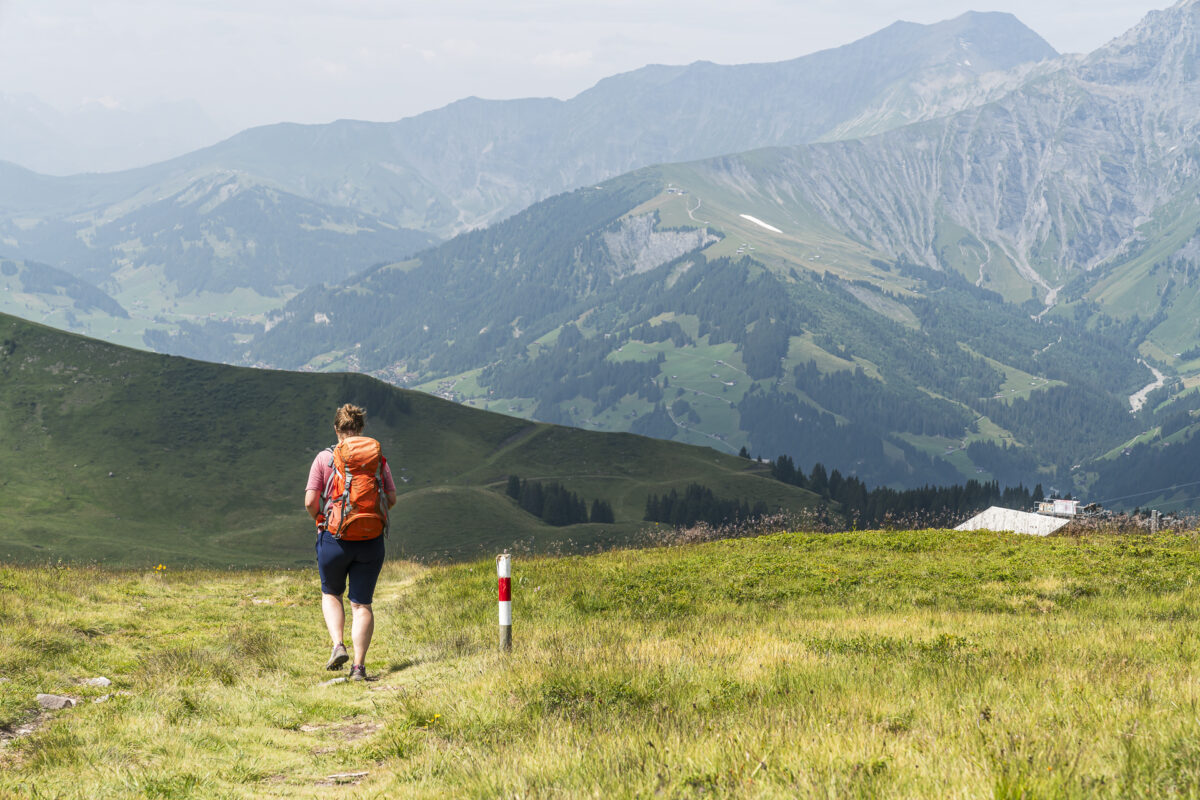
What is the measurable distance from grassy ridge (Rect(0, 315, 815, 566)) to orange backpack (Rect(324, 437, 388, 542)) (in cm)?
7230

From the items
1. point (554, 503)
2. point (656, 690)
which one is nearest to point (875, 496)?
point (554, 503)

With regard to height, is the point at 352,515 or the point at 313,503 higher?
the point at 313,503

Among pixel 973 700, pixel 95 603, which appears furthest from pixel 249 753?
pixel 95 603

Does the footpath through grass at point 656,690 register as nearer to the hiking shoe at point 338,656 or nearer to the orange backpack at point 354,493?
the hiking shoe at point 338,656

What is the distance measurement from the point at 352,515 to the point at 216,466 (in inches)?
4677

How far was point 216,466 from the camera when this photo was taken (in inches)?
4769

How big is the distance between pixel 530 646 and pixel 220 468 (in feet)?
391

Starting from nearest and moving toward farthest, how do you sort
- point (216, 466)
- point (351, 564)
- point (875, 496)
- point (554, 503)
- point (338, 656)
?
point (351, 564)
point (338, 656)
point (216, 466)
point (554, 503)
point (875, 496)

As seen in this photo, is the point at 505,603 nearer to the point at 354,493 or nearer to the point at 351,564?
the point at 351,564

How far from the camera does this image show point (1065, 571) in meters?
19.4

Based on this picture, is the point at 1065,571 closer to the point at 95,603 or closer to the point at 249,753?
the point at 249,753

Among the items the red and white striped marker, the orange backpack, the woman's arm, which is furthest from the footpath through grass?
the woman's arm

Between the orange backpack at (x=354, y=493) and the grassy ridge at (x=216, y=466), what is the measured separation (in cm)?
7230

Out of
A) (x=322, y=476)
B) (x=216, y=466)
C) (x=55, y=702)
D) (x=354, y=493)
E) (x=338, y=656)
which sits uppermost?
(x=216, y=466)
